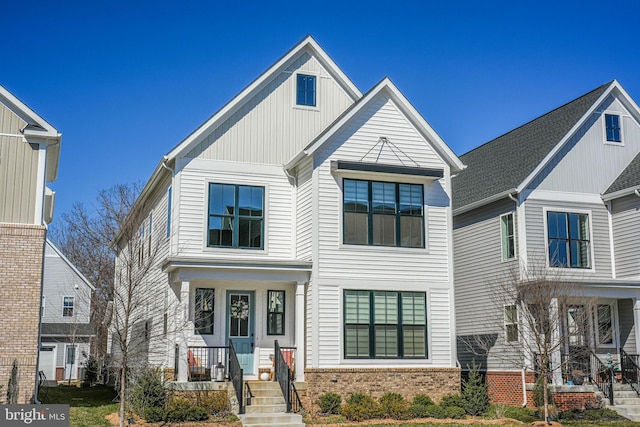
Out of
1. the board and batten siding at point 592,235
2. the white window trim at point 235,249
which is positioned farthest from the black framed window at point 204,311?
the board and batten siding at point 592,235

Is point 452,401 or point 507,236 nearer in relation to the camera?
point 452,401

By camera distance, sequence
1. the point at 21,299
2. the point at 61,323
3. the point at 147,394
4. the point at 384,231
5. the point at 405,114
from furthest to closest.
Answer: the point at 61,323 < the point at 405,114 < the point at 384,231 < the point at 21,299 < the point at 147,394

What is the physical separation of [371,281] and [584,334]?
7.08 metres

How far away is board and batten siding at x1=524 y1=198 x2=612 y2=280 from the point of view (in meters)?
23.4

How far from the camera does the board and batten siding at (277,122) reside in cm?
2253

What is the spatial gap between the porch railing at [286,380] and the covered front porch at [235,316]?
393 millimetres

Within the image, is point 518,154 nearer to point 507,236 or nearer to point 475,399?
point 507,236

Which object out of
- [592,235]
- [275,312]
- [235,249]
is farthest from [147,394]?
[592,235]

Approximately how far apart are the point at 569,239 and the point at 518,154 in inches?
150

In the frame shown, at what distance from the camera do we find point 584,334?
22.6 m

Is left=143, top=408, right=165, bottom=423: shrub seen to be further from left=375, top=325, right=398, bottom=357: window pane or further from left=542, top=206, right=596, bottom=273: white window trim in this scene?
left=542, top=206, right=596, bottom=273: white window trim

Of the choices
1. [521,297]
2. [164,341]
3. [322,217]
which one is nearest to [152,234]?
[164,341]

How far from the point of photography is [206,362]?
20906 mm

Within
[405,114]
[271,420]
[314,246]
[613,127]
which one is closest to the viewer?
[271,420]
